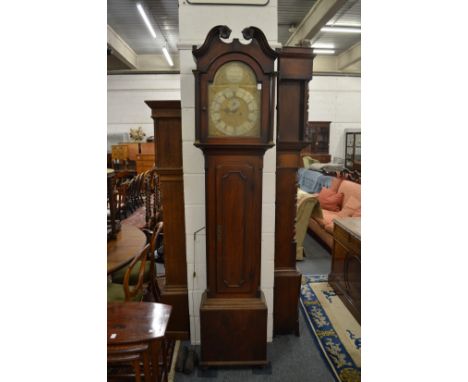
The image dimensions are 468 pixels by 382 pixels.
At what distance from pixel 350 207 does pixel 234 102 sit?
10.0 ft

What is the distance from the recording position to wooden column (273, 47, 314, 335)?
1938 mm

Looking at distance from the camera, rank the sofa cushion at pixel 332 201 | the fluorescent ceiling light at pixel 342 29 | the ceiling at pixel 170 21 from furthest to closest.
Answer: the fluorescent ceiling light at pixel 342 29
the ceiling at pixel 170 21
the sofa cushion at pixel 332 201

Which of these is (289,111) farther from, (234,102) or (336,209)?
(336,209)

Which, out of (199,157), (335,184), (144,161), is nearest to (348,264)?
(199,157)

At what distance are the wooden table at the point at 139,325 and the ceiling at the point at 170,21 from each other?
4.66 meters

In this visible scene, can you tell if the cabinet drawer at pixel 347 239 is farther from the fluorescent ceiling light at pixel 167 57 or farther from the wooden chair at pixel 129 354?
the fluorescent ceiling light at pixel 167 57

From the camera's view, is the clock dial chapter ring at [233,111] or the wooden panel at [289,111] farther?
the wooden panel at [289,111]

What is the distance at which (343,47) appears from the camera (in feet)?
24.7

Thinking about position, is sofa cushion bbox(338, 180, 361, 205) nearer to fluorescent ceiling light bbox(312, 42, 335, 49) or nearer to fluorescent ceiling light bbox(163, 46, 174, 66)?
fluorescent ceiling light bbox(312, 42, 335, 49)

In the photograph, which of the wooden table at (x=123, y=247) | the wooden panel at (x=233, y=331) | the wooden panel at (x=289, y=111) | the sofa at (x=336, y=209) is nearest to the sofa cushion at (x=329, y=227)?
the sofa at (x=336, y=209)

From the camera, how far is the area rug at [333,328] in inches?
76.0

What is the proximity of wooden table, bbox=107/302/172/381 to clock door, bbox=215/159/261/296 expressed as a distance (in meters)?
0.47

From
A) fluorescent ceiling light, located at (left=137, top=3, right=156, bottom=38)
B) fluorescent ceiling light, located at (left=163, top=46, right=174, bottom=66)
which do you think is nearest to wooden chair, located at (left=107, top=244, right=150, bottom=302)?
fluorescent ceiling light, located at (left=137, top=3, right=156, bottom=38)
